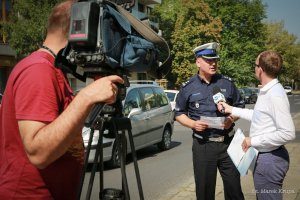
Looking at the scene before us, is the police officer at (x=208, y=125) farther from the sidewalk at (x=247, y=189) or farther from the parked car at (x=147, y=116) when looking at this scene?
the parked car at (x=147, y=116)

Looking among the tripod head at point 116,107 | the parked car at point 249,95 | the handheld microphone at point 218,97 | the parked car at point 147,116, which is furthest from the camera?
the parked car at point 249,95

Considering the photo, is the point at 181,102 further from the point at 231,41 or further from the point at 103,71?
the point at 231,41

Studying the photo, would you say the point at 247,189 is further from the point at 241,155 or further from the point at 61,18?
the point at 61,18

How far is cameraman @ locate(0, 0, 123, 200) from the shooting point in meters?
1.75

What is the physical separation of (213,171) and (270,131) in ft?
3.30

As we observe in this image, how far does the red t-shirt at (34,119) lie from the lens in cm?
181

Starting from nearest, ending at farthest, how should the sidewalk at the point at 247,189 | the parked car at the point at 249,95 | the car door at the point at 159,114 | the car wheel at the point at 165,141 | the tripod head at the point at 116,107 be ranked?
the tripod head at the point at 116,107
the sidewalk at the point at 247,189
the car door at the point at 159,114
the car wheel at the point at 165,141
the parked car at the point at 249,95

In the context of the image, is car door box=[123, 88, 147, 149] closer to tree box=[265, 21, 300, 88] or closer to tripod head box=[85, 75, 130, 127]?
tripod head box=[85, 75, 130, 127]

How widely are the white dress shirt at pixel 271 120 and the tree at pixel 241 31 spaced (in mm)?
40005

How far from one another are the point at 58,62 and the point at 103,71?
215mm

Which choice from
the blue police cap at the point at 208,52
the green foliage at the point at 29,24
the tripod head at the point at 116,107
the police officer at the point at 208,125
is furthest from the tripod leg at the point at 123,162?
the green foliage at the point at 29,24

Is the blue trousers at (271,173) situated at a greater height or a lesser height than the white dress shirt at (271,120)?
lesser

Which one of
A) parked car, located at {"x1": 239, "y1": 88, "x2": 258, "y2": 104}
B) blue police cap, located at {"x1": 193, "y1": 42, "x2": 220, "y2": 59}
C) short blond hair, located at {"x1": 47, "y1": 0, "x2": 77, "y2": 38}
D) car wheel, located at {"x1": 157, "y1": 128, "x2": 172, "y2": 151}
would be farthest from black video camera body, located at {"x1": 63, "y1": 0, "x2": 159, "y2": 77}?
parked car, located at {"x1": 239, "y1": 88, "x2": 258, "y2": 104}

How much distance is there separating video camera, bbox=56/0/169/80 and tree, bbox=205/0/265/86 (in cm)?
4173
